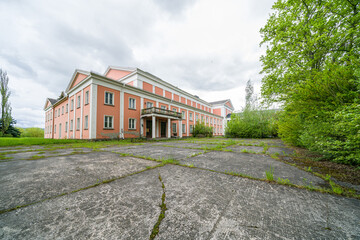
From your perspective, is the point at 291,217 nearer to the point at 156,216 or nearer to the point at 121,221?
the point at 156,216

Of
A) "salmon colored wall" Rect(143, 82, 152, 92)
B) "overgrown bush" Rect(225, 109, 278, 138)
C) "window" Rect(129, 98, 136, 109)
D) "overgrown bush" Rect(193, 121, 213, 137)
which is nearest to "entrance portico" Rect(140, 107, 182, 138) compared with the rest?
"window" Rect(129, 98, 136, 109)

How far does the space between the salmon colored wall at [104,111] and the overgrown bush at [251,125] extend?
12.3m

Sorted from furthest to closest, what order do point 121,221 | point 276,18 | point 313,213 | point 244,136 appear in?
point 244,136 → point 276,18 → point 313,213 → point 121,221

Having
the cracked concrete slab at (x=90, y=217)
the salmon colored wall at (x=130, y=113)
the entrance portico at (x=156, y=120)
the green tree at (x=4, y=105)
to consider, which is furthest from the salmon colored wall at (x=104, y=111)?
the green tree at (x=4, y=105)

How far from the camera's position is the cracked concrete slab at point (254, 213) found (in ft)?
2.77

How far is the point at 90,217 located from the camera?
3.23 ft

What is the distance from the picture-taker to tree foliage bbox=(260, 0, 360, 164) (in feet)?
8.61

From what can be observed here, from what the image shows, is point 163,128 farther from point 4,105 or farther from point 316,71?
point 4,105

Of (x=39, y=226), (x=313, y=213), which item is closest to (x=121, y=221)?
(x=39, y=226)

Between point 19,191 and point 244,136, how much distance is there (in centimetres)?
1645

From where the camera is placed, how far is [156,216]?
989 millimetres

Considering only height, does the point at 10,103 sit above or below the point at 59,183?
above

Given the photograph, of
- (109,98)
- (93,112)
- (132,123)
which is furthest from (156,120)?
(93,112)

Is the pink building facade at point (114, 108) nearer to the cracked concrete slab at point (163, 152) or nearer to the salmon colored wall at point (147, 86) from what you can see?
the salmon colored wall at point (147, 86)
